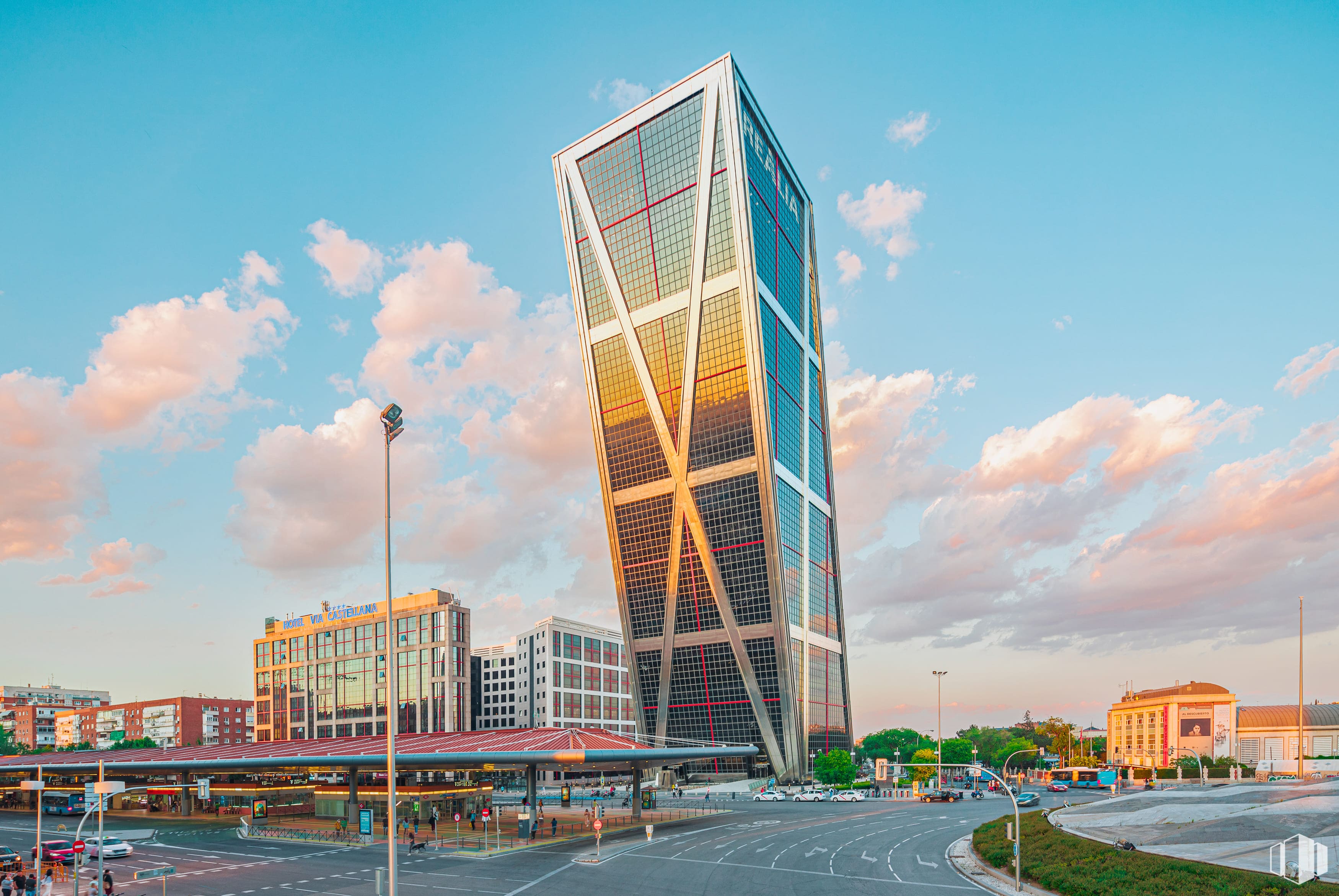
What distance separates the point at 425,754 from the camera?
70.5 m

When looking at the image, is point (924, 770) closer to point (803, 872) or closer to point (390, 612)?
point (803, 872)

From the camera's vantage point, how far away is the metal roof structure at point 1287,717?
162250 millimetres

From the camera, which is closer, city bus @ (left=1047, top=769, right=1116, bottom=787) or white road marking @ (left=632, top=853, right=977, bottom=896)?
white road marking @ (left=632, top=853, right=977, bottom=896)

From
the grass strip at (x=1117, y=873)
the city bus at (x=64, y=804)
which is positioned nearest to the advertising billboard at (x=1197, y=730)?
the grass strip at (x=1117, y=873)

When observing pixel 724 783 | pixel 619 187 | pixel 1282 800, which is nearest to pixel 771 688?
pixel 724 783

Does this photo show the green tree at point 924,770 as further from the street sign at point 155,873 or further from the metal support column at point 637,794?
the street sign at point 155,873

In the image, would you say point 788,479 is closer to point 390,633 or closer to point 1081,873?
point 1081,873

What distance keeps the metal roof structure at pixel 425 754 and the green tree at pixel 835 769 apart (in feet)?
172

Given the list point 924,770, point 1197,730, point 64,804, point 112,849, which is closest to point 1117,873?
point 112,849

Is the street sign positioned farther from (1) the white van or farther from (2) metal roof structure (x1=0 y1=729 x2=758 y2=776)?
(1) the white van

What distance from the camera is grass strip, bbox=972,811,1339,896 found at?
36250mm

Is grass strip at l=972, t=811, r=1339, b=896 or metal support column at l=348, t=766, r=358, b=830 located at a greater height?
grass strip at l=972, t=811, r=1339, b=896

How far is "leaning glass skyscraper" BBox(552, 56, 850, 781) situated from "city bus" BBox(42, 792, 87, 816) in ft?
277

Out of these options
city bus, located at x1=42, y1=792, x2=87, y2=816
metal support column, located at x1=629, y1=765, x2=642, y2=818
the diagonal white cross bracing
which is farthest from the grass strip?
the diagonal white cross bracing
